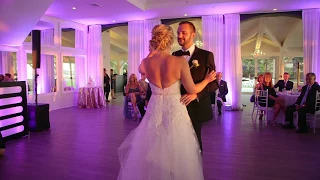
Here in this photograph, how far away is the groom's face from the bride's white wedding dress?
36cm

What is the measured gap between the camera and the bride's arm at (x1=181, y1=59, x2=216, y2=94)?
1.97 metres

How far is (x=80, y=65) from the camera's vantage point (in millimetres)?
10953

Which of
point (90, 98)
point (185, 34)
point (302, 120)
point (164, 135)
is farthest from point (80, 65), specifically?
point (185, 34)

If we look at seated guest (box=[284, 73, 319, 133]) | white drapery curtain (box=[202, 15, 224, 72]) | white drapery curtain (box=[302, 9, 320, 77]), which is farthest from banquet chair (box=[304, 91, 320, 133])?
white drapery curtain (box=[202, 15, 224, 72])

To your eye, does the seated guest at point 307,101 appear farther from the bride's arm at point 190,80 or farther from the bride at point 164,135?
the bride's arm at point 190,80

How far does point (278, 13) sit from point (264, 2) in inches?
62.4

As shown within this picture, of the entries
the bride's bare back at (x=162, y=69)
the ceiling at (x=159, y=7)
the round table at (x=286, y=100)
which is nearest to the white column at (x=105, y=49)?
the ceiling at (x=159, y=7)

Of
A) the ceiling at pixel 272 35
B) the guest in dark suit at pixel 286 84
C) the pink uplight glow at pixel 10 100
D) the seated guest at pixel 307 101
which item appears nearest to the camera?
the pink uplight glow at pixel 10 100

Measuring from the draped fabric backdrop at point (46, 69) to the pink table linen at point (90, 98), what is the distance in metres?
1.05

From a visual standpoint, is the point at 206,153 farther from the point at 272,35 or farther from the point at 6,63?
the point at 272,35

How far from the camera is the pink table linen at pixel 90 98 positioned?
979 centimetres

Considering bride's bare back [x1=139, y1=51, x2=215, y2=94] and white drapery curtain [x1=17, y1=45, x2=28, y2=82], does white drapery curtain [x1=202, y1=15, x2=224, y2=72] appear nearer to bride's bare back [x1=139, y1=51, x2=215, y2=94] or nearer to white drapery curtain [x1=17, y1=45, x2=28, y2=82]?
white drapery curtain [x1=17, y1=45, x2=28, y2=82]

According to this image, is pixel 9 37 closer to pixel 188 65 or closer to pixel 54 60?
pixel 54 60

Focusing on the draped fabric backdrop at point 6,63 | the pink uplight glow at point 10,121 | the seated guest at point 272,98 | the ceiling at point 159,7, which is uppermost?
the ceiling at point 159,7
